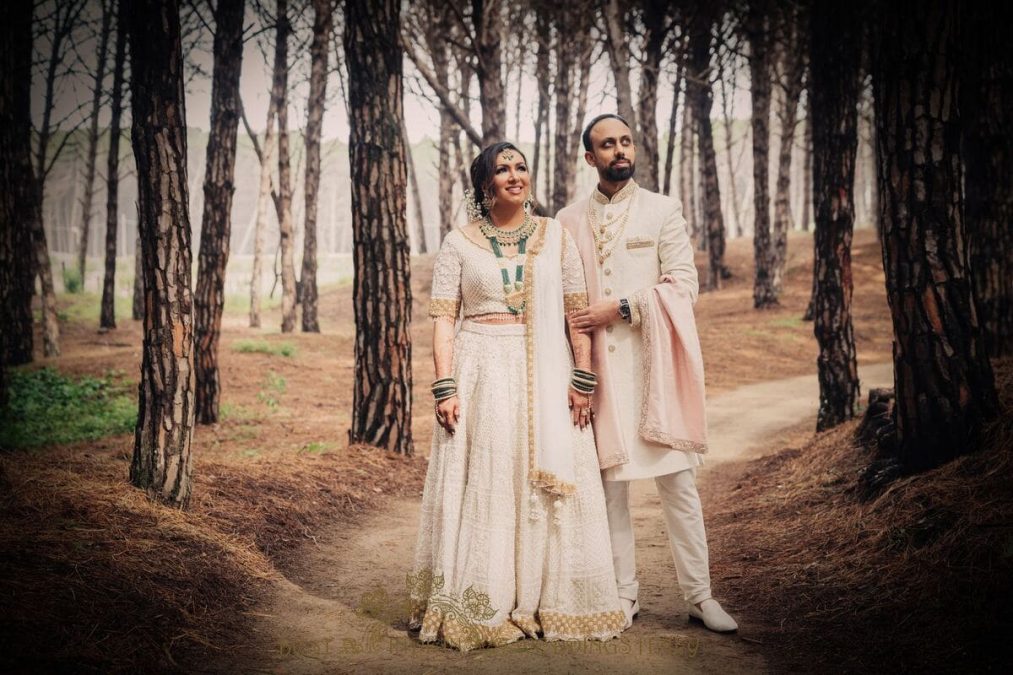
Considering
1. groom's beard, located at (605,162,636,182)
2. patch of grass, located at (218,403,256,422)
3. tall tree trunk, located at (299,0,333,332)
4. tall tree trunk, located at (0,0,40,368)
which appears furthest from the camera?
tall tree trunk, located at (299,0,333,332)

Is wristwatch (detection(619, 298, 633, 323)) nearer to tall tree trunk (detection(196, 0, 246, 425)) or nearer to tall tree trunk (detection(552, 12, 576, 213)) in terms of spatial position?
tall tree trunk (detection(196, 0, 246, 425))

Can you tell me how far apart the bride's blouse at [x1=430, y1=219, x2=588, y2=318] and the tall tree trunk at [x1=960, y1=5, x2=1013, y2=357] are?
178 inches

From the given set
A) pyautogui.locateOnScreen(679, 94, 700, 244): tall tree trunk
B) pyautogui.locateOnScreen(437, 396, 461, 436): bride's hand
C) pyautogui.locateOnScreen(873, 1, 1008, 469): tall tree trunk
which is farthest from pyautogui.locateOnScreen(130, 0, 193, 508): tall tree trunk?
pyautogui.locateOnScreen(679, 94, 700, 244): tall tree trunk

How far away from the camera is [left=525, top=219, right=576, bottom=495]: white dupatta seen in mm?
3646

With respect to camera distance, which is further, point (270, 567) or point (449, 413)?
point (270, 567)

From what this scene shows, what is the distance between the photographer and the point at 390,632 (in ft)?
12.6

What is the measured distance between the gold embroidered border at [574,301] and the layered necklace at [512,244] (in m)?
0.25

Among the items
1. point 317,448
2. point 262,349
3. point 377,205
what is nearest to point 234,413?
point 317,448

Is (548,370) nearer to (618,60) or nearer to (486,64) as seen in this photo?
(618,60)

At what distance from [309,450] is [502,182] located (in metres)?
4.92

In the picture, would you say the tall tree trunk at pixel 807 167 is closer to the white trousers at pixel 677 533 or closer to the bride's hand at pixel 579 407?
the white trousers at pixel 677 533

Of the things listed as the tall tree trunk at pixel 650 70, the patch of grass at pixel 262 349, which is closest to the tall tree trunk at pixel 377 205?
the tall tree trunk at pixel 650 70

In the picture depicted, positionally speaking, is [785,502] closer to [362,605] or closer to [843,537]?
[843,537]

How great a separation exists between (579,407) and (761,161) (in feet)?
61.5
